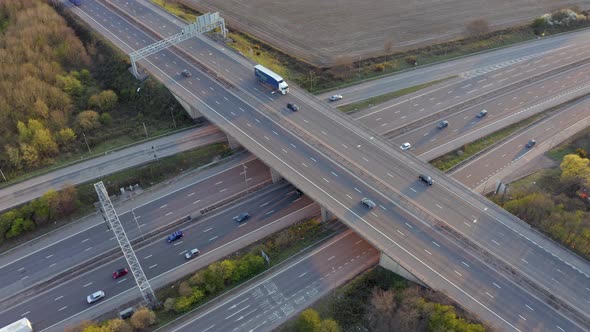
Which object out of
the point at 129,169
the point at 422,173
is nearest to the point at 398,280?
the point at 422,173

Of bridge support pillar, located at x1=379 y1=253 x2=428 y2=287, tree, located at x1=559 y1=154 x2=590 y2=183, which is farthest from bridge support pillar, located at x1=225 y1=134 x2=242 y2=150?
tree, located at x1=559 y1=154 x2=590 y2=183

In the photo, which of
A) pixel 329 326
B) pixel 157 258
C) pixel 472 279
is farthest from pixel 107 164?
pixel 472 279

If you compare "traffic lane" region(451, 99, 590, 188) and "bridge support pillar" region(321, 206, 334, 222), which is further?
"traffic lane" region(451, 99, 590, 188)

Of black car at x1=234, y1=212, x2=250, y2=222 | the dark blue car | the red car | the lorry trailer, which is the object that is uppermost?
the lorry trailer

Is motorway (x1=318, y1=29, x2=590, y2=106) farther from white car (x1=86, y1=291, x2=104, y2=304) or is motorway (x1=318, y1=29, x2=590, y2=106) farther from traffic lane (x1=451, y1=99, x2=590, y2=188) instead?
white car (x1=86, y1=291, x2=104, y2=304)

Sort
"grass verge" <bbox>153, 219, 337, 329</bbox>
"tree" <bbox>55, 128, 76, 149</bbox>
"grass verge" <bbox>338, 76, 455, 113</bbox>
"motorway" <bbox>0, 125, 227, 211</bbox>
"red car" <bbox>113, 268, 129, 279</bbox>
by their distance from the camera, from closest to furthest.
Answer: "grass verge" <bbox>153, 219, 337, 329</bbox>, "red car" <bbox>113, 268, 129, 279</bbox>, "motorway" <bbox>0, 125, 227, 211</bbox>, "tree" <bbox>55, 128, 76, 149</bbox>, "grass verge" <bbox>338, 76, 455, 113</bbox>

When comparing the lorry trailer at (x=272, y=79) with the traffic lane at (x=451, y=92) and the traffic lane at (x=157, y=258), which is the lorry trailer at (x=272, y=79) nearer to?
the traffic lane at (x=451, y=92)

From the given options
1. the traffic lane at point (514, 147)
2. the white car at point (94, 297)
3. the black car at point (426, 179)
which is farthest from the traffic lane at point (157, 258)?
the traffic lane at point (514, 147)
